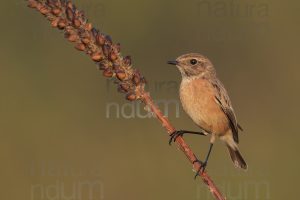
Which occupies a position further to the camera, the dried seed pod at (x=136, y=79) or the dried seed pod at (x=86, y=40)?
the dried seed pod at (x=136, y=79)

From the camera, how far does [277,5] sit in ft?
46.3

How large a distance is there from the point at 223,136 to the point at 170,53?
5464mm

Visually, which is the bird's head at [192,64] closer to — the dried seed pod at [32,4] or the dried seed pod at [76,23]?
the dried seed pod at [76,23]

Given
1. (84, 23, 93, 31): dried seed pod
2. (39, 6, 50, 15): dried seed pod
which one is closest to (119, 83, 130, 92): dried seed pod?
(84, 23, 93, 31): dried seed pod

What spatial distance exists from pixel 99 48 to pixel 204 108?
9.23ft

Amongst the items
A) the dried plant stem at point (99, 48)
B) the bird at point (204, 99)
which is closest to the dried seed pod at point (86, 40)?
the dried plant stem at point (99, 48)

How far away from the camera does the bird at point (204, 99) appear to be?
683 cm

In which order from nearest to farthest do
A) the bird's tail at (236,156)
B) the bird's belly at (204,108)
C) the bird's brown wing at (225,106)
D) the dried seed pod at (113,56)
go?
the dried seed pod at (113,56)
the bird's belly at (204,108)
the bird's brown wing at (225,106)
the bird's tail at (236,156)

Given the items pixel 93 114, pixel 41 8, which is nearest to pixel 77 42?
pixel 41 8

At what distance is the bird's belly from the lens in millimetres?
6801

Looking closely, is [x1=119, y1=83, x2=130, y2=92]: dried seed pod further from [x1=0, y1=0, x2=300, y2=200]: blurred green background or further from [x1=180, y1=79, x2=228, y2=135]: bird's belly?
[x1=0, y1=0, x2=300, y2=200]: blurred green background

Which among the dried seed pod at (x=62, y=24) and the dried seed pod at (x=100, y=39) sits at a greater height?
the dried seed pod at (x=62, y=24)

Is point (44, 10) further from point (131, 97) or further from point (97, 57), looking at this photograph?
point (131, 97)

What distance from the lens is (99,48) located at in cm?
420
